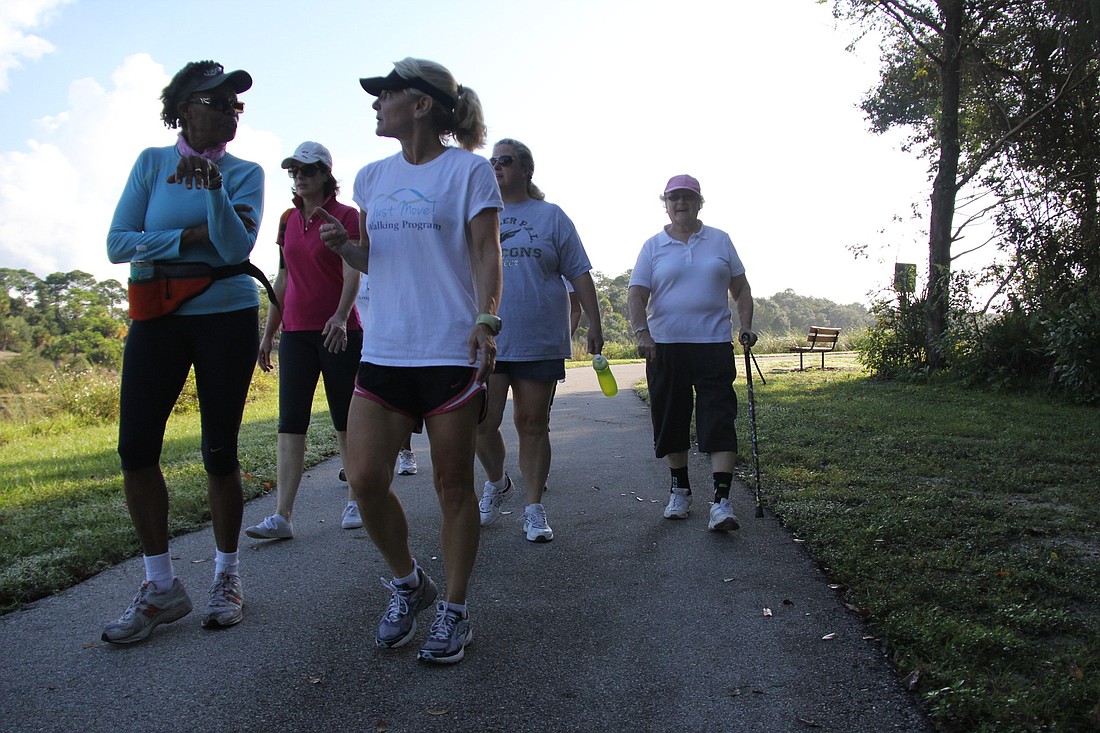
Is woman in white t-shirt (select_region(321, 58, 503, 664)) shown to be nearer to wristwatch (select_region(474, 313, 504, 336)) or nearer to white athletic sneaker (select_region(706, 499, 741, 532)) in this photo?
wristwatch (select_region(474, 313, 504, 336))

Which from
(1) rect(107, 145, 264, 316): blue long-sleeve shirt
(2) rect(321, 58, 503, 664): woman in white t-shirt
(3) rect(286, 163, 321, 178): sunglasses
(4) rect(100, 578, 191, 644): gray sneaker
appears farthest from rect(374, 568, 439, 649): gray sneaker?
(3) rect(286, 163, 321, 178): sunglasses

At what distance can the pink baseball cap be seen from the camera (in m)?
5.31

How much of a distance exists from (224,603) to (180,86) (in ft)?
6.75

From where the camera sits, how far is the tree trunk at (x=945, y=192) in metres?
15.2

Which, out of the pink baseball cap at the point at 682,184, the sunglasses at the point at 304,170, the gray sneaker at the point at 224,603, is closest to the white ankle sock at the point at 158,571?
the gray sneaker at the point at 224,603

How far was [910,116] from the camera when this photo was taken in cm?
1981

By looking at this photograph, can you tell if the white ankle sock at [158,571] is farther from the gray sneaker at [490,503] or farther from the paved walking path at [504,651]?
the gray sneaker at [490,503]

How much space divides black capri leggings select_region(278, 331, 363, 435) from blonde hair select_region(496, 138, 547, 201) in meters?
1.32

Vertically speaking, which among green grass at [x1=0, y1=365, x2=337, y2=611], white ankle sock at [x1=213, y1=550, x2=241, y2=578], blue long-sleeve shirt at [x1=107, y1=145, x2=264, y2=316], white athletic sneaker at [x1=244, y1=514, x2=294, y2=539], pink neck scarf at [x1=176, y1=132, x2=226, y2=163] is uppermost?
pink neck scarf at [x1=176, y1=132, x2=226, y2=163]

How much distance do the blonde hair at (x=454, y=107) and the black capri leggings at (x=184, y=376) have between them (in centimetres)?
109

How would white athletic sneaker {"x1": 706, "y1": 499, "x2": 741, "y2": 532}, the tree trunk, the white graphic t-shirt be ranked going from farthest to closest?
the tree trunk, white athletic sneaker {"x1": 706, "y1": 499, "x2": 741, "y2": 532}, the white graphic t-shirt

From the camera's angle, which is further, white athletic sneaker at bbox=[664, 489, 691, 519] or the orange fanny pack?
white athletic sneaker at bbox=[664, 489, 691, 519]

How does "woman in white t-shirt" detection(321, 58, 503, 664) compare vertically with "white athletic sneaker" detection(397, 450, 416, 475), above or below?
above

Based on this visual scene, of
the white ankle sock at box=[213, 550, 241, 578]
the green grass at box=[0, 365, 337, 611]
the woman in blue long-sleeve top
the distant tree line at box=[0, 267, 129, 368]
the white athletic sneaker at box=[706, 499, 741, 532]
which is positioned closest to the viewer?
the woman in blue long-sleeve top
